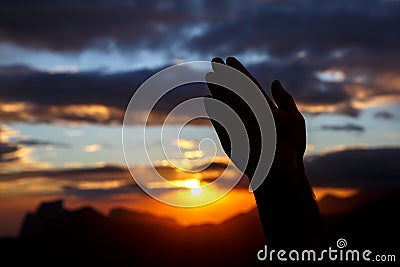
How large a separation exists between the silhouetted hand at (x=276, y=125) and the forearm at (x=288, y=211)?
0.19 metres

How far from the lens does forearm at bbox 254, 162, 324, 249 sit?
6930 millimetres

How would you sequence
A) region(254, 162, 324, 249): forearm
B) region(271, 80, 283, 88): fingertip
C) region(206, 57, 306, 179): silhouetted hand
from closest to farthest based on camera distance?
region(254, 162, 324, 249): forearm < region(206, 57, 306, 179): silhouetted hand < region(271, 80, 283, 88): fingertip

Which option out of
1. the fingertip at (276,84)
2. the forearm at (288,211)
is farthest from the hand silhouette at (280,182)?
the fingertip at (276,84)

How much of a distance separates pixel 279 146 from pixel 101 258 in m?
85.4

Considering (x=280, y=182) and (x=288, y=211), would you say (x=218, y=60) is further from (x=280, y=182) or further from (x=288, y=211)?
(x=288, y=211)

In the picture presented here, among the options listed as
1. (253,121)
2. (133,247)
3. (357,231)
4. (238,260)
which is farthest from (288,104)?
(133,247)

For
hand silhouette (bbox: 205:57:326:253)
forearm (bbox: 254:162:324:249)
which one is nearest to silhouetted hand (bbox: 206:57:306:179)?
hand silhouette (bbox: 205:57:326:253)

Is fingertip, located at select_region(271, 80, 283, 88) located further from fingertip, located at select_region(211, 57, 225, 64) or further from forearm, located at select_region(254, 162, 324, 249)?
forearm, located at select_region(254, 162, 324, 249)

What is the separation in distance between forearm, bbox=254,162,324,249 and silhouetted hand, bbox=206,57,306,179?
188 millimetres

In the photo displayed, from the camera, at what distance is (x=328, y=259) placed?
677 cm

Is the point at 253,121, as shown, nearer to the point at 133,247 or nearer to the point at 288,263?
the point at 288,263

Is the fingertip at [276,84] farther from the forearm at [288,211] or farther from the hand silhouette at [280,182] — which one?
the forearm at [288,211]

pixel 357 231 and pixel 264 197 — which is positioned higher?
pixel 357 231

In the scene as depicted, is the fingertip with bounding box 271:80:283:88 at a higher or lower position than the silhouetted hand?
higher
